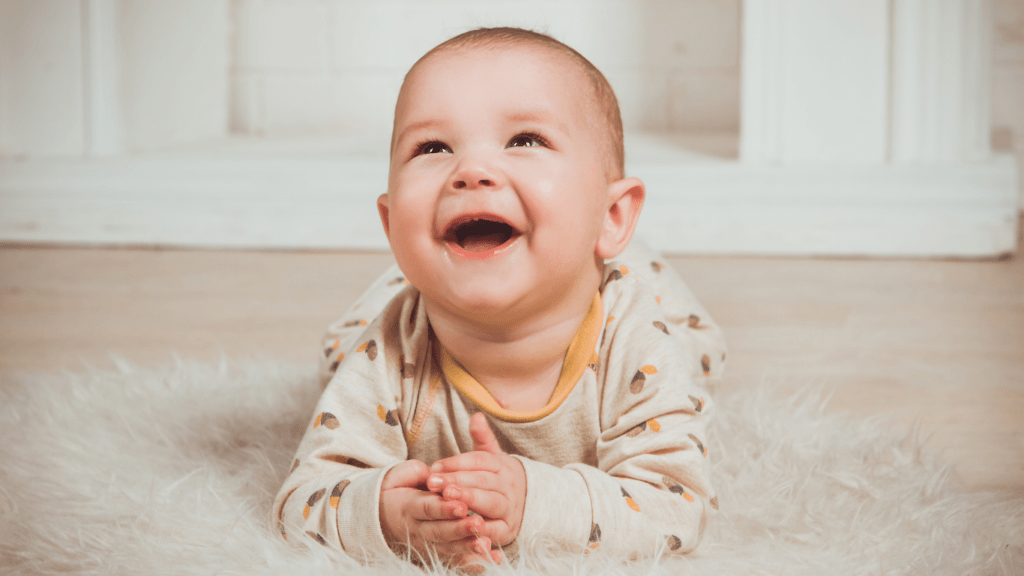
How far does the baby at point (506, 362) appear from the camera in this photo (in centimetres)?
57

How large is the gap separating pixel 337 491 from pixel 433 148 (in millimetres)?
230

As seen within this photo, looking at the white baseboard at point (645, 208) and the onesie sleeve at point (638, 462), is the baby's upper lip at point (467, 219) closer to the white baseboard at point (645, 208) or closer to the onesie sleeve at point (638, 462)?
the onesie sleeve at point (638, 462)

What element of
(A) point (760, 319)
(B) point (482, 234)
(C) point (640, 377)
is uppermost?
(B) point (482, 234)

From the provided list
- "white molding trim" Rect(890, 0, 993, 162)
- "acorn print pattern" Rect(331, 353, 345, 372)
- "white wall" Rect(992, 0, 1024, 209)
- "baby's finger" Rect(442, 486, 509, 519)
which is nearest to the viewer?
"baby's finger" Rect(442, 486, 509, 519)

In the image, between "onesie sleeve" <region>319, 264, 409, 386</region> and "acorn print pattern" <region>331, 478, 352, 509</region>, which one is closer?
"acorn print pattern" <region>331, 478, 352, 509</region>

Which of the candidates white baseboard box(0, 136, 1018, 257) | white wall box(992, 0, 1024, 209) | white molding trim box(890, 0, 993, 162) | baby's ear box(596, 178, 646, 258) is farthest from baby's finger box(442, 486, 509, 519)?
white wall box(992, 0, 1024, 209)

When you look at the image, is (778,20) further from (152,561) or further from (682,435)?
(152,561)

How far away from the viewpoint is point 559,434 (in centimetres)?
67

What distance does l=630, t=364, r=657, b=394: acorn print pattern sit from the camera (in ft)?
2.16

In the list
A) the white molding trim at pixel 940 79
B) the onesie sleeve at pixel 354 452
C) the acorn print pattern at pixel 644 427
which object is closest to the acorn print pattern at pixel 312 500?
the onesie sleeve at pixel 354 452

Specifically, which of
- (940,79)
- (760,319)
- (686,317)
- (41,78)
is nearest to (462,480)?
(686,317)

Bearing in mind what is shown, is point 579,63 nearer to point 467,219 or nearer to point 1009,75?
point 467,219

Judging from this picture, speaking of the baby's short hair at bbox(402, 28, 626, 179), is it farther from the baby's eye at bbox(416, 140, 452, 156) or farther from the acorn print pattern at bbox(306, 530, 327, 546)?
the acorn print pattern at bbox(306, 530, 327, 546)

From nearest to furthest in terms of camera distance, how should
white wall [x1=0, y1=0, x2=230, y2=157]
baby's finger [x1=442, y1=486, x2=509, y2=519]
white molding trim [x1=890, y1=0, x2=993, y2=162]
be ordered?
baby's finger [x1=442, y1=486, x2=509, y2=519], white molding trim [x1=890, y1=0, x2=993, y2=162], white wall [x1=0, y1=0, x2=230, y2=157]
